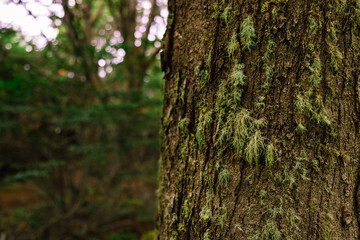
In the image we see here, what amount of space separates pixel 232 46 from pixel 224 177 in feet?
1.81

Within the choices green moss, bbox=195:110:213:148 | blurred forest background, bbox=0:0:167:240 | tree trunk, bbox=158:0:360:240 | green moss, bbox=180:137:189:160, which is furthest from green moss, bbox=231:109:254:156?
blurred forest background, bbox=0:0:167:240

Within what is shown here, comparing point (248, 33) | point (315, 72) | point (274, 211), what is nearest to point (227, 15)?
point (248, 33)

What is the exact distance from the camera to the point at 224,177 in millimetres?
969

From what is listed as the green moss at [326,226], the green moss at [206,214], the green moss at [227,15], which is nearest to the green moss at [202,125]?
the green moss at [206,214]

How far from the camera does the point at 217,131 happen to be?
989 mm

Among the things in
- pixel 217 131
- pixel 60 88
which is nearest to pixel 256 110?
pixel 217 131

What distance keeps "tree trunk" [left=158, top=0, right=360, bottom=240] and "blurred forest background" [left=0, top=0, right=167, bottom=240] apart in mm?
2735

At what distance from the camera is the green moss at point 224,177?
37.9 inches

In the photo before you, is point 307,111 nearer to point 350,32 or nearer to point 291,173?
point 291,173

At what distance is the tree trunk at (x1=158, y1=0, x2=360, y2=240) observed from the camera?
0.90 metres

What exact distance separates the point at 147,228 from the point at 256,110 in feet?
16.5

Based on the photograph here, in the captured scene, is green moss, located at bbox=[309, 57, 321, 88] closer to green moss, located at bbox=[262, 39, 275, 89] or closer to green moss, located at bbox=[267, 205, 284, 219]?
green moss, located at bbox=[262, 39, 275, 89]

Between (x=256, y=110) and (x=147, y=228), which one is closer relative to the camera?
(x=256, y=110)

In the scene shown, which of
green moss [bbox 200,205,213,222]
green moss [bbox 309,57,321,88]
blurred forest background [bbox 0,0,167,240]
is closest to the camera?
green moss [bbox 309,57,321,88]
